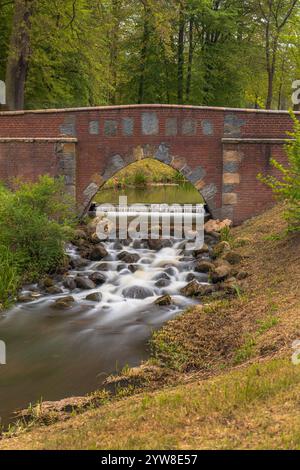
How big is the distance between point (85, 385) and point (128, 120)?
29.5 ft

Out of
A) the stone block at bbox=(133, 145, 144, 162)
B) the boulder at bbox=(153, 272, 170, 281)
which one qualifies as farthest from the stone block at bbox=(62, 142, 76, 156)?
the boulder at bbox=(153, 272, 170, 281)

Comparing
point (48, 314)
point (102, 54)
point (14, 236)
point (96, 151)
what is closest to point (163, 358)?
point (48, 314)

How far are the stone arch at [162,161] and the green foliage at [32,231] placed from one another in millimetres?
2908

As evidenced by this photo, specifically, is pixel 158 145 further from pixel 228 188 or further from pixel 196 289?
pixel 196 289

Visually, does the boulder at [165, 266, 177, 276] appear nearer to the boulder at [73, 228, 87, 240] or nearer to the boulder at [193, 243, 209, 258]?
the boulder at [193, 243, 209, 258]

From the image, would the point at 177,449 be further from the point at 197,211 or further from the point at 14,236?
the point at 197,211

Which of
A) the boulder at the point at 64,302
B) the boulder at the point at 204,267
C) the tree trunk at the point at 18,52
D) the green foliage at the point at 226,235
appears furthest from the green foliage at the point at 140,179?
the boulder at the point at 64,302

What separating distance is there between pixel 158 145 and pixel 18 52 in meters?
5.67

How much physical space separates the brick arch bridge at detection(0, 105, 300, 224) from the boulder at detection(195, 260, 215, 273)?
318 cm

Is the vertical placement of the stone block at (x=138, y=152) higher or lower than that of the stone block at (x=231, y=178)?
higher

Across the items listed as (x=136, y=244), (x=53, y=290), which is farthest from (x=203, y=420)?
(x=136, y=244)

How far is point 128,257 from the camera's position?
12.9 meters

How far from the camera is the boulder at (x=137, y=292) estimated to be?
10.6m

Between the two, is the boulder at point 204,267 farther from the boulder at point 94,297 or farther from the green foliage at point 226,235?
the boulder at point 94,297
